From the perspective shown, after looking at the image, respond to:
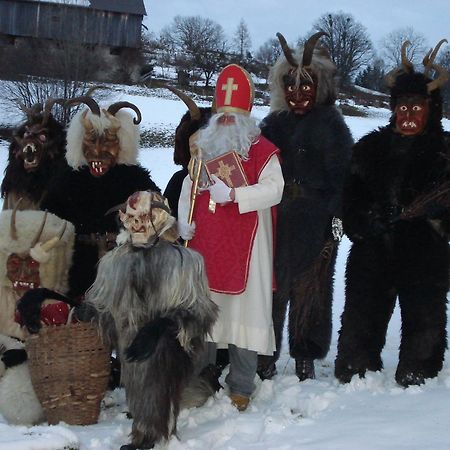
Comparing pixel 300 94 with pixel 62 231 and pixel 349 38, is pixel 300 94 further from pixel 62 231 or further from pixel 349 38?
pixel 349 38

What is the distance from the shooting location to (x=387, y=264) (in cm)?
424

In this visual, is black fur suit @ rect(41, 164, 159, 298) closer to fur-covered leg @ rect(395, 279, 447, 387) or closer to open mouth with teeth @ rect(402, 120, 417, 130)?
open mouth with teeth @ rect(402, 120, 417, 130)

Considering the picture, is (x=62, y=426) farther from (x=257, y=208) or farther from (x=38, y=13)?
(x=38, y=13)

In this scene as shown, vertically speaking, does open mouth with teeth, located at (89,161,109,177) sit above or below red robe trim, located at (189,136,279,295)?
above

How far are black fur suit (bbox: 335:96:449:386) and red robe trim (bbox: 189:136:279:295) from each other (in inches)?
24.9

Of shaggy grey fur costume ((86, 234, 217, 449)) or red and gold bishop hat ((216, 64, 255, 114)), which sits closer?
shaggy grey fur costume ((86, 234, 217, 449))

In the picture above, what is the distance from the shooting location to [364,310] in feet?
14.2

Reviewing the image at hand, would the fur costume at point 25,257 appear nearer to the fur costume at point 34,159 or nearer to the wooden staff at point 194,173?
the fur costume at point 34,159

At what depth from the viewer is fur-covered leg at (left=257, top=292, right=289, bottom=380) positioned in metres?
4.60

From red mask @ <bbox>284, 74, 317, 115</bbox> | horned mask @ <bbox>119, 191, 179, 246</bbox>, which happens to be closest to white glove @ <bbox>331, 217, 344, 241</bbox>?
red mask @ <bbox>284, 74, 317, 115</bbox>

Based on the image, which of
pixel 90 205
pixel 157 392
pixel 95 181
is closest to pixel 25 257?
pixel 90 205

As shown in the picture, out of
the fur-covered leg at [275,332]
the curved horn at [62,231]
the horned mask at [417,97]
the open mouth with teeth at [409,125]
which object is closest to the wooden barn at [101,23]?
the curved horn at [62,231]

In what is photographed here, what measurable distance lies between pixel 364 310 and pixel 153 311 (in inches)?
57.5

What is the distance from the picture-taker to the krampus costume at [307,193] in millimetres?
4520
